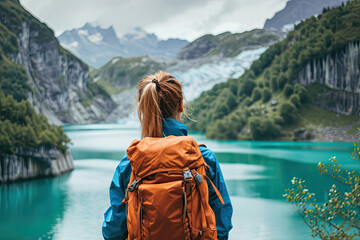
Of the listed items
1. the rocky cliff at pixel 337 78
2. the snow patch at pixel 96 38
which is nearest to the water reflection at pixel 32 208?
the rocky cliff at pixel 337 78

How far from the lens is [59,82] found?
224ft

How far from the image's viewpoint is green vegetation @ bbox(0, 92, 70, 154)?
11.7 metres

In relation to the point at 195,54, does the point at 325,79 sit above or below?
below

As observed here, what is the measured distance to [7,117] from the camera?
41.7ft

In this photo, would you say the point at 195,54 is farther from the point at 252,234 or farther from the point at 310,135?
the point at 252,234

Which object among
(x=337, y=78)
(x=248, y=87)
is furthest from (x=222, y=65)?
(x=337, y=78)

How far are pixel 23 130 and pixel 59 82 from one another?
5909 centimetres

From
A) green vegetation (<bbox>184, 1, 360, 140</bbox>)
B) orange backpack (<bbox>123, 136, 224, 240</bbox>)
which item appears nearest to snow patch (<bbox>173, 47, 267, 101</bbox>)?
green vegetation (<bbox>184, 1, 360, 140</bbox>)

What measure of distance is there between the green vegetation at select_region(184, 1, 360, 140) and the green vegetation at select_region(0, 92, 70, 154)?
1572cm

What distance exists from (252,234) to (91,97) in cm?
7556

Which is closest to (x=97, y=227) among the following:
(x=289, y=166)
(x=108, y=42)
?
(x=289, y=166)

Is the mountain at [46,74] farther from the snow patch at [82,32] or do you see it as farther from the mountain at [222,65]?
the snow patch at [82,32]

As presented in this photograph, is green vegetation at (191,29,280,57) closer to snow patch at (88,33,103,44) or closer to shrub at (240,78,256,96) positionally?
shrub at (240,78,256,96)

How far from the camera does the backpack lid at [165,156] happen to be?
49.1 inches
